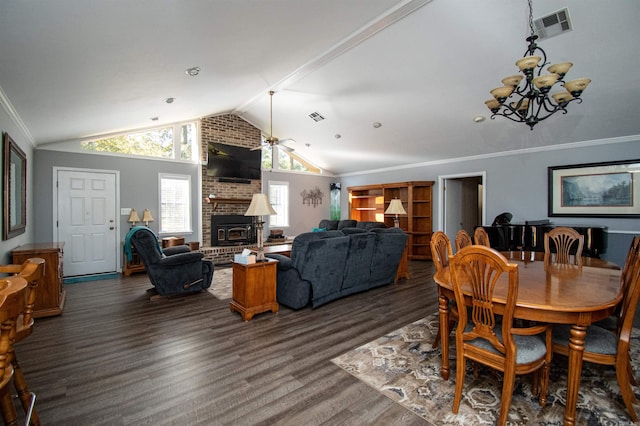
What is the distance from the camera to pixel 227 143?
766cm

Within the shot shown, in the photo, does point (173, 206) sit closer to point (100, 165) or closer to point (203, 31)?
point (100, 165)

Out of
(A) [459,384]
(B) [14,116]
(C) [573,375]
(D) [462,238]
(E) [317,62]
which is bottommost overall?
(A) [459,384]

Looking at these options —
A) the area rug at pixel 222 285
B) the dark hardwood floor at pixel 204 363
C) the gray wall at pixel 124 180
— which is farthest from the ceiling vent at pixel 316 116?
the dark hardwood floor at pixel 204 363

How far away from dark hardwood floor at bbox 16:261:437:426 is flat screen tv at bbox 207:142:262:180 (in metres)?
3.88

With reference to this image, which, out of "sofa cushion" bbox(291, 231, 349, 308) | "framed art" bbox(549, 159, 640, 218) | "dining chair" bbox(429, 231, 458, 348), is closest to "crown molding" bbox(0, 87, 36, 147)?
"sofa cushion" bbox(291, 231, 349, 308)

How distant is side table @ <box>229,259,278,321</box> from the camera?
351 cm

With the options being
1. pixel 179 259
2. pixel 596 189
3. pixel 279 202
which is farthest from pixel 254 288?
pixel 596 189

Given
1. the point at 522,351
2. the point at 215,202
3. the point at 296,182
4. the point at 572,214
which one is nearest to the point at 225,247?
the point at 215,202

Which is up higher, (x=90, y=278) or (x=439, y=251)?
(x=439, y=251)

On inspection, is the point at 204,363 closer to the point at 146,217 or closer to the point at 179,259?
the point at 179,259

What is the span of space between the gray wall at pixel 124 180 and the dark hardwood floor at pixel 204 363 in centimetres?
235

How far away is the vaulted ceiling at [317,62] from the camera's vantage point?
2.52 m

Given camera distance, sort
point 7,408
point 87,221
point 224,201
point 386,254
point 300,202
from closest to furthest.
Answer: point 7,408
point 386,254
point 87,221
point 224,201
point 300,202

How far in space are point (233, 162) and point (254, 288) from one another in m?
4.86
